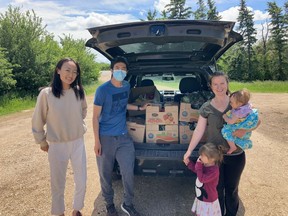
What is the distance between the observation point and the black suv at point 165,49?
9.57 feet

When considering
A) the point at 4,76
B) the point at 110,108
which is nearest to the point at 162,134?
the point at 110,108

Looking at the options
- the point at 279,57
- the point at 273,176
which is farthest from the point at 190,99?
the point at 279,57

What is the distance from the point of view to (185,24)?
114 inches

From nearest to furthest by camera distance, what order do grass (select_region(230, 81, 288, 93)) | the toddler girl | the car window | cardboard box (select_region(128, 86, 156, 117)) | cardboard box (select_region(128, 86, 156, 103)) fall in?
the toddler girl < cardboard box (select_region(128, 86, 156, 117)) < cardboard box (select_region(128, 86, 156, 103)) < the car window < grass (select_region(230, 81, 288, 93))

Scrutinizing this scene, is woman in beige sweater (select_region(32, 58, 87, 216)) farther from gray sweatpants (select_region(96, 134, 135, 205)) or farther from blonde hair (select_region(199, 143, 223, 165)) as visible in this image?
blonde hair (select_region(199, 143, 223, 165))

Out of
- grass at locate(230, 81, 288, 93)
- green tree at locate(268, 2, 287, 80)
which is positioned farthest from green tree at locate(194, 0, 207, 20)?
grass at locate(230, 81, 288, 93)

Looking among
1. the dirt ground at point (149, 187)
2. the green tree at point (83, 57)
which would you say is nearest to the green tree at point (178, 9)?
the green tree at point (83, 57)

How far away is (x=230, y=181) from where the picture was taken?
289 cm

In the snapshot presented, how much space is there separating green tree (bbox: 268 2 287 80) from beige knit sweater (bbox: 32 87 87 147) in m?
42.8

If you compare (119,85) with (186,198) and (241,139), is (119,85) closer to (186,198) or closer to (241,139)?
(241,139)

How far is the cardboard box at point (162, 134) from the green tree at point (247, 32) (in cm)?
4235

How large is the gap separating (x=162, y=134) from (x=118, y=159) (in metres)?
0.74

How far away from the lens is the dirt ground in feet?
11.5

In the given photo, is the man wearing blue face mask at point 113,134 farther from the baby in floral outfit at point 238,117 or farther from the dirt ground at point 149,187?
the baby in floral outfit at point 238,117
